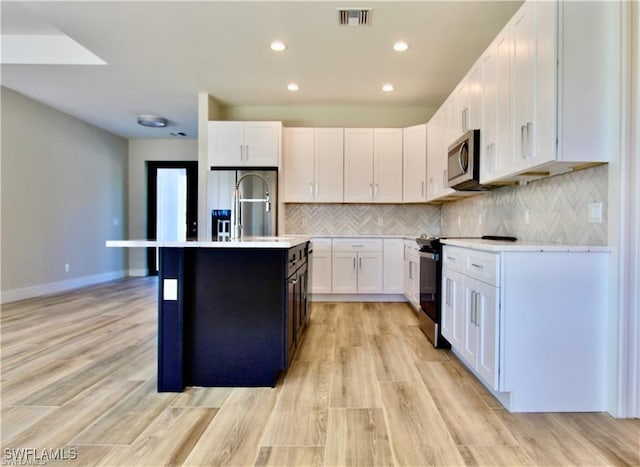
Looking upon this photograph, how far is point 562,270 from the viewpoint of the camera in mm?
1937

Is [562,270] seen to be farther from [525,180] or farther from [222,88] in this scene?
[222,88]

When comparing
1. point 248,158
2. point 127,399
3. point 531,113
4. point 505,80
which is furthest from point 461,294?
point 248,158

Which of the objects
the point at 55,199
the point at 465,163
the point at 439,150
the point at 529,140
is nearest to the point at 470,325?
the point at 529,140

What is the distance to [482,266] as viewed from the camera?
2.16 m

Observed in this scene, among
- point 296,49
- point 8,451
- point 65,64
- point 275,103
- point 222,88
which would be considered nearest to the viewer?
point 8,451

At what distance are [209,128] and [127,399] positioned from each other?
3703 millimetres

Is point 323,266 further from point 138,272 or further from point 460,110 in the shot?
point 138,272

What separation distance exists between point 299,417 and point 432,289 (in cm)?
174

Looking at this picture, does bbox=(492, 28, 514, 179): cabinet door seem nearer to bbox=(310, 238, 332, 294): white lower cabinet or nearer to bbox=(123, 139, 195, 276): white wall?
bbox=(310, 238, 332, 294): white lower cabinet

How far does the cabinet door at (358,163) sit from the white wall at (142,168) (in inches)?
145

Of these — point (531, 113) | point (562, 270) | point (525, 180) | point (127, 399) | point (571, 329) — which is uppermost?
point (531, 113)

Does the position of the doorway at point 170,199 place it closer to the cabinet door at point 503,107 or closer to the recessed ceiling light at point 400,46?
the recessed ceiling light at point 400,46

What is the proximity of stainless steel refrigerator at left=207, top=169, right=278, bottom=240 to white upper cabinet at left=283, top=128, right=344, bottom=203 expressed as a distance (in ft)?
1.16

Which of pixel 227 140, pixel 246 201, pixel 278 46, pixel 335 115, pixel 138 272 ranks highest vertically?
pixel 278 46
